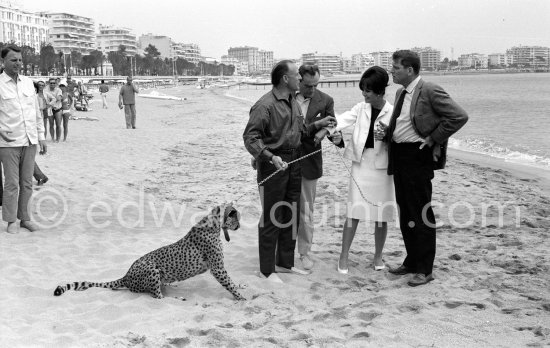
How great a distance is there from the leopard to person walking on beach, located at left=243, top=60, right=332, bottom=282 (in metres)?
0.49

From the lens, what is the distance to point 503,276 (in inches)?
209

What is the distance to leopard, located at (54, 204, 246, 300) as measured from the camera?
462 centimetres

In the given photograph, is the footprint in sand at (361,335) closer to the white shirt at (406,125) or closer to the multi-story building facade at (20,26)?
the white shirt at (406,125)

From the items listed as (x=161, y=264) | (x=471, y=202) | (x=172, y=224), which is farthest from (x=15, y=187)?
(x=471, y=202)

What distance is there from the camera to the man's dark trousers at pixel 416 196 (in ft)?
16.5

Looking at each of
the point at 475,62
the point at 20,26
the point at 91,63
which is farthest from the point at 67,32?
the point at 475,62

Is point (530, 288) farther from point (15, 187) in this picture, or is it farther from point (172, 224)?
point (15, 187)

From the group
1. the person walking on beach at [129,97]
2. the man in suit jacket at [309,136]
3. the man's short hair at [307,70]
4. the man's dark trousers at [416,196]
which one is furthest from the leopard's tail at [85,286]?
the person walking on beach at [129,97]

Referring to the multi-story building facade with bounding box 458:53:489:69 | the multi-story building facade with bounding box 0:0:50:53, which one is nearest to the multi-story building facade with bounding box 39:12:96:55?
the multi-story building facade with bounding box 0:0:50:53

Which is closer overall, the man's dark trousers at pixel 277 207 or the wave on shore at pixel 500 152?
the man's dark trousers at pixel 277 207

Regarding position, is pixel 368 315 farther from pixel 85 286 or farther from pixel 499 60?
pixel 499 60

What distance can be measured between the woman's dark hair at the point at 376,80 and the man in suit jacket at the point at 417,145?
0.10 meters

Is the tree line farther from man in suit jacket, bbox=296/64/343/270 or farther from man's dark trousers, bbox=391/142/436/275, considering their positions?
man's dark trousers, bbox=391/142/436/275

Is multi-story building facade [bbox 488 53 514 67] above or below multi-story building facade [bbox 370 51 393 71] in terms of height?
above
